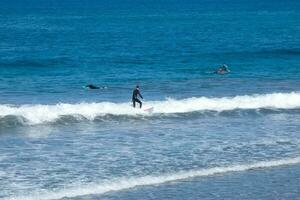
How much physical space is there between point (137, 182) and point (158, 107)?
48.9 ft

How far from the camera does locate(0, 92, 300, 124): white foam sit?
33.8 metres

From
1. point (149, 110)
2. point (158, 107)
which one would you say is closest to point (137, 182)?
point (149, 110)

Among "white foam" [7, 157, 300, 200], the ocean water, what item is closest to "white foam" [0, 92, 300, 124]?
the ocean water

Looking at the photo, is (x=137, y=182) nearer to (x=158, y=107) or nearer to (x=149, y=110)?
(x=149, y=110)

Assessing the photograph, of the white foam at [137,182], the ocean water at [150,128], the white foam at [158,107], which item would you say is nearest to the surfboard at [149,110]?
the white foam at [158,107]

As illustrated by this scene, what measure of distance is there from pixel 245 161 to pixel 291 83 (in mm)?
24778

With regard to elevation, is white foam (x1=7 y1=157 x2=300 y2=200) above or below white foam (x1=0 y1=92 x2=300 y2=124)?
below

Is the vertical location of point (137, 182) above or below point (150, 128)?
below

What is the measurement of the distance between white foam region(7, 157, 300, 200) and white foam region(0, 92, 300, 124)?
458 inches

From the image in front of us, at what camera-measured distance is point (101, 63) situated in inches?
2445

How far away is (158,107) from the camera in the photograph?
121ft

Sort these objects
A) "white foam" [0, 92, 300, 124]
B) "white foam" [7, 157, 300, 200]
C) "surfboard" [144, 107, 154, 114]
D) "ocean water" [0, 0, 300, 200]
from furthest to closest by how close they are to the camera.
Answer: "surfboard" [144, 107, 154, 114], "white foam" [0, 92, 300, 124], "ocean water" [0, 0, 300, 200], "white foam" [7, 157, 300, 200]

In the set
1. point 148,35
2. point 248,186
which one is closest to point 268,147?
point 248,186

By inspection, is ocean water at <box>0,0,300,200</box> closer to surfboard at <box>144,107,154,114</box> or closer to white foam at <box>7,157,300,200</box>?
white foam at <box>7,157,300,200</box>
